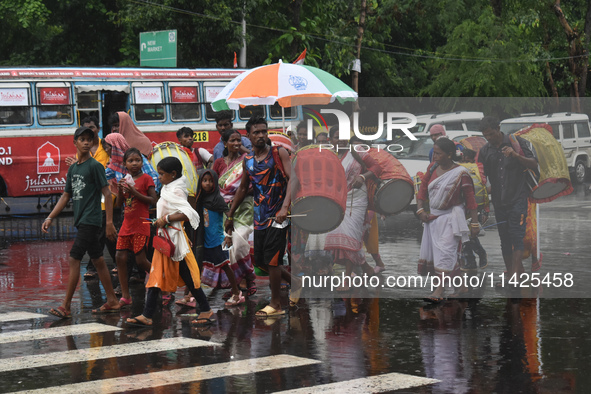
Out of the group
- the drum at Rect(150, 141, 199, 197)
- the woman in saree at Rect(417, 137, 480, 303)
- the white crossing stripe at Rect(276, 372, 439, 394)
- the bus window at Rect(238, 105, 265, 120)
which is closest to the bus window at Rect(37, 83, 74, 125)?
the bus window at Rect(238, 105, 265, 120)

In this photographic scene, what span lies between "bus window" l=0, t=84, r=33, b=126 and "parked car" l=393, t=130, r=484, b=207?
1353 cm

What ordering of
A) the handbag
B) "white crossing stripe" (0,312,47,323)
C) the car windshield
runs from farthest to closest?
the car windshield → "white crossing stripe" (0,312,47,323) → the handbag

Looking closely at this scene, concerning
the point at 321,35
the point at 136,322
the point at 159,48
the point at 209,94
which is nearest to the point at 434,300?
the point at 136,322

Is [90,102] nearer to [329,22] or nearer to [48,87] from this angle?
[48,87]

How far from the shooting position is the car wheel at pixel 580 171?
29.3 ft

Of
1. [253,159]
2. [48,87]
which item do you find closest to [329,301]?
[253,159]

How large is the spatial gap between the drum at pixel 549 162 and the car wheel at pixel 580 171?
0.29 ft

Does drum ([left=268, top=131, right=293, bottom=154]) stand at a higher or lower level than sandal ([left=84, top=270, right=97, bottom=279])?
higher

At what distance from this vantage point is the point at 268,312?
8.59 meters

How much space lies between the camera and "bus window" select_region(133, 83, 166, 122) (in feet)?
74.2

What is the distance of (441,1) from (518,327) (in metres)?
32.7

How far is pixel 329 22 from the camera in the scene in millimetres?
30891

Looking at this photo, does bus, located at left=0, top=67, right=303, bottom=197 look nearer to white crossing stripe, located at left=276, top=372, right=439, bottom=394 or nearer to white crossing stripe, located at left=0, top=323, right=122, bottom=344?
white crossing stripe, located at left=0, top=323, right=122, bottom=344

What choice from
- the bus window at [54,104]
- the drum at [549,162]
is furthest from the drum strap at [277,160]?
the bus window at [54,104]
